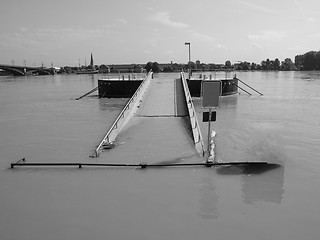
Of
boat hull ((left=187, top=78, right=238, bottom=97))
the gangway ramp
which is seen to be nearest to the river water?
the gangway ramp

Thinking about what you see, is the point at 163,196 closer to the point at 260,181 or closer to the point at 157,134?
the point at 260,181

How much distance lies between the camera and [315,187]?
7.84 m

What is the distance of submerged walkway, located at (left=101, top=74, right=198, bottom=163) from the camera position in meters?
10.4

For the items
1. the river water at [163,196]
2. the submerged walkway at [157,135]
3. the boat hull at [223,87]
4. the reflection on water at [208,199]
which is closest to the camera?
the river water at [163,196]

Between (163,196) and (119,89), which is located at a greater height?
(119,89)

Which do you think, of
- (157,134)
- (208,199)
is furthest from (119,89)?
(208,199)

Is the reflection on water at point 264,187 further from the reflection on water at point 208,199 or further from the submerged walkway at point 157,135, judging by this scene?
the submerged walkway at point 157,135

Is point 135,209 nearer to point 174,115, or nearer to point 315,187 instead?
point 315,187

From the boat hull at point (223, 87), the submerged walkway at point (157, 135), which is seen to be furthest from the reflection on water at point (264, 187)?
the boat hull at point (223, 87)

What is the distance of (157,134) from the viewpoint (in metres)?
13.1

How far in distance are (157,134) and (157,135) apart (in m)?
0.16

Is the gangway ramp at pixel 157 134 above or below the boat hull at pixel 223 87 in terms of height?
below

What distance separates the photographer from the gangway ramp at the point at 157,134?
34.4 ft

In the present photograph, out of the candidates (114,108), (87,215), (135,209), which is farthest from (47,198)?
(114,108)
